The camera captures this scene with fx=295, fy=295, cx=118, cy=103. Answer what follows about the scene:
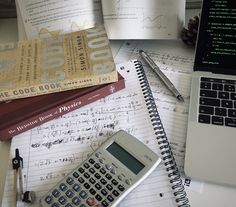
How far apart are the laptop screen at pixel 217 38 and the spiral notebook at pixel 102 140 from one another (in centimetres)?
12

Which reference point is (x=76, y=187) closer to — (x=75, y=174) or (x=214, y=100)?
(x=75, y=174)

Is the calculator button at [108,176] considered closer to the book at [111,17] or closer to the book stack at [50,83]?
the book stack at [50,83]

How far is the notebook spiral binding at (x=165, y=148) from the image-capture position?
42 centimetres

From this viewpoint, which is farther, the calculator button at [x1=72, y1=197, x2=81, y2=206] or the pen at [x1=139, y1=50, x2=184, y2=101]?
the pen at [x1=139, y1=50, x2=184, y2=101]

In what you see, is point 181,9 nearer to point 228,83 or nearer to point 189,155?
point 228,83

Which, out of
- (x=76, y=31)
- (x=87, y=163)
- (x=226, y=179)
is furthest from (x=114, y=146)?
(x=76, y=31)

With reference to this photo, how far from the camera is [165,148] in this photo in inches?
18.3

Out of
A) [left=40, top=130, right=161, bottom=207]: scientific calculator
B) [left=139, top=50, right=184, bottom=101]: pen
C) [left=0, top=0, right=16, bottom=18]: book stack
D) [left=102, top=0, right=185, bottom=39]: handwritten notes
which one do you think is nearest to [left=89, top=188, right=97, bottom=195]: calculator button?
[left=40, top=130, right=161, bottom=207]: scientific calculator

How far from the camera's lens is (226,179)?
0.42 metres

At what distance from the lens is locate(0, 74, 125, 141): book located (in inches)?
19.7

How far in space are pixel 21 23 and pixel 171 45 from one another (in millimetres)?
343

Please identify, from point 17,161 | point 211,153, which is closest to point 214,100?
point 211,153

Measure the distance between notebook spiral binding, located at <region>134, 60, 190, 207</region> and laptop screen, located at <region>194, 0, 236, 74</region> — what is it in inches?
4.1

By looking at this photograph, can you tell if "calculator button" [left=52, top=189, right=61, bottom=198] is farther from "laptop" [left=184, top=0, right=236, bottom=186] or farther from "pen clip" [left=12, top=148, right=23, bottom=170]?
"laptop" [left=184, top=0, right=236, bottom=186]
